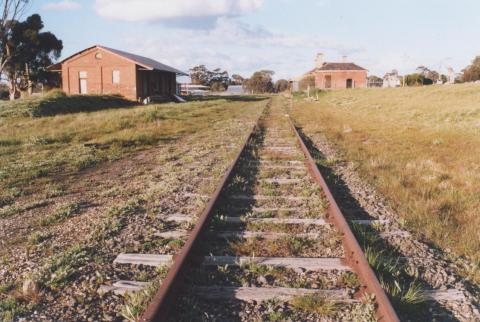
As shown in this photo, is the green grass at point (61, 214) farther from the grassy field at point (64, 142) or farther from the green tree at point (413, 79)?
the green tree at point (413, 79)

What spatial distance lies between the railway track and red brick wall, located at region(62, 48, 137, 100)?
112 feet

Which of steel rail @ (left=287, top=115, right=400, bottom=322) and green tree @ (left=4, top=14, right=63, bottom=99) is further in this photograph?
green tree @ (left=4, top=14, right=63, bottom=99)

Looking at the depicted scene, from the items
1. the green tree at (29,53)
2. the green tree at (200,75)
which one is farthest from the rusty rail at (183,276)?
the green tree at (200,75)

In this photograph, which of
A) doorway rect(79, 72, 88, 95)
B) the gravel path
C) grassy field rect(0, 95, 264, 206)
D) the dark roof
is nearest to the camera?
the gravel path

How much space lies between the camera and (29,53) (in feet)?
175

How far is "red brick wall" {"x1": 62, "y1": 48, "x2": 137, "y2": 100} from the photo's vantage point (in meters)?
38.0

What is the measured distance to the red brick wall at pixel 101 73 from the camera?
38.0 m

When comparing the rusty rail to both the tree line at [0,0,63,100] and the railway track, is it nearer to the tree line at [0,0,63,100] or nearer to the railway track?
the railway track

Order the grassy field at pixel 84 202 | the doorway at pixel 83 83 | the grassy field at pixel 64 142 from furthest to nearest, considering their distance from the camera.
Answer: the doorway at pixel 83 83
the grassy field at pixel 64 142
the grassy field at pixel 84 202

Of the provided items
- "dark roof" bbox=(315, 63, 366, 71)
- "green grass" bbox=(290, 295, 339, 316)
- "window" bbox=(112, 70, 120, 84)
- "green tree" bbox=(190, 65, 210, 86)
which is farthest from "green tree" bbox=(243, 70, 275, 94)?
"green grass" bbox=(290, 295, 339, 316)

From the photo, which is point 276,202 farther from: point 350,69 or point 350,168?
point 350,69

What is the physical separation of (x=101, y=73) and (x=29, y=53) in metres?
20.8

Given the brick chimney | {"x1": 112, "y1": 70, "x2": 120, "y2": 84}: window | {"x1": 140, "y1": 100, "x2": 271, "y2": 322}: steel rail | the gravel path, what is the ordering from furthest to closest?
1. the brick chimney
2. {"x1": 112, "y1": 70, "x2": 120, "y2": 84}: window
3. the gravel path
4. {"x1": 140, "y1": 100, "x2": 271, "y2": 322}: steel rail

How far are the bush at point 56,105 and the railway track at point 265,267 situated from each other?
18929mm
